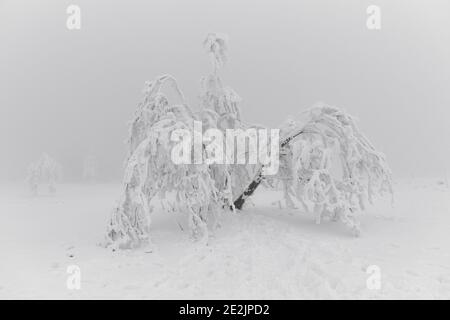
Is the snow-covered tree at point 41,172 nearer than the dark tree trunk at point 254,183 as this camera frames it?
No

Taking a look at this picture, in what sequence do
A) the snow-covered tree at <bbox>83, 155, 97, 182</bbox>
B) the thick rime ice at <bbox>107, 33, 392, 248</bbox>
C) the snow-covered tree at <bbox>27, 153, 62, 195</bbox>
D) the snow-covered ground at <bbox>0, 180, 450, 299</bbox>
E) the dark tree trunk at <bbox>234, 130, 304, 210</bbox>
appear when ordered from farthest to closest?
the snow-covered tree at <bbox>83, 155, 97, 182</bbox> → the snow-covered tree at <bbox>27, 153, 62, 195</bbox> → the dark tree trunk at <bbox>234, 130, 304, 210</bbox> → the thick rime ice at <bbox>107, 33, 392, 248</bbox> → the snow-covered ground at <bbox>0, 180, 450, 299</bbox>

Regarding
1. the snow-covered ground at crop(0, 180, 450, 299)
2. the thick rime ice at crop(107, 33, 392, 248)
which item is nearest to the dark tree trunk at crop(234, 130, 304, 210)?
the thick rime ice at crop(107, 33, 392, 248)

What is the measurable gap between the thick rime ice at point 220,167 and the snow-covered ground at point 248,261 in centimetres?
77

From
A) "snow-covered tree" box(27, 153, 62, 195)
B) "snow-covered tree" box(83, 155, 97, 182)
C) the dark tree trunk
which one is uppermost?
the dark tree trunk

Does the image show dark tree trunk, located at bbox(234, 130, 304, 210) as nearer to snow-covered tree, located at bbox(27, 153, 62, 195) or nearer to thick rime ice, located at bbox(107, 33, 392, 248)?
thick rime ice, located at bbox(107, 33, 392, 248)

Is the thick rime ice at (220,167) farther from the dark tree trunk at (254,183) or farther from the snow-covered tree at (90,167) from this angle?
the snow-covered tree at (90,167)

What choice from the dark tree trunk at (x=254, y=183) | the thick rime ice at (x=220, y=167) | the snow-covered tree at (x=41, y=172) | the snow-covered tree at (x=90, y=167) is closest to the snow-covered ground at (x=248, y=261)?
the thick rime ice at (x=220, y=167)

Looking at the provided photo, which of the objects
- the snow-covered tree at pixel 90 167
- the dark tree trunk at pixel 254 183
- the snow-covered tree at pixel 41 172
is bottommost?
the snow-covered tree at pixel 90 167

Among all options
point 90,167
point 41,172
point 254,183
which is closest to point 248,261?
point 254,183

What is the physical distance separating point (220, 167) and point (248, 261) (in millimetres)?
4134

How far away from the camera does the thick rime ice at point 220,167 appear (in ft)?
31.8

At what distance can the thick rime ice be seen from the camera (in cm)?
969

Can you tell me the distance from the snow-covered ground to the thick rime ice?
772 millimetres

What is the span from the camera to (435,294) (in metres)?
6.17
